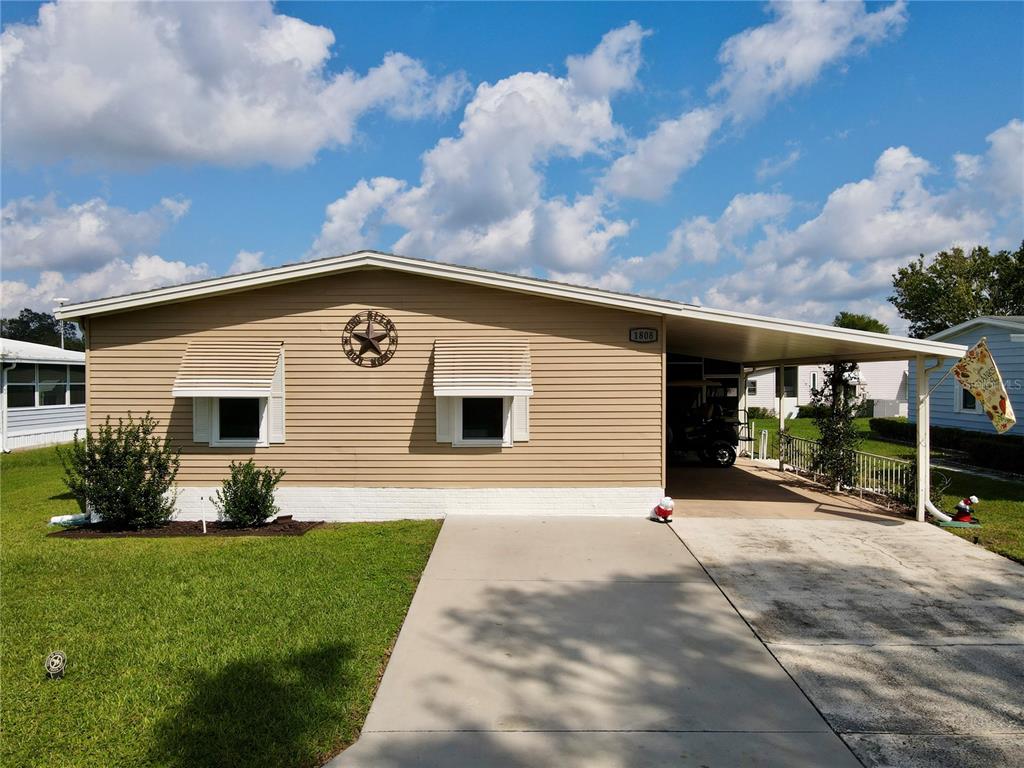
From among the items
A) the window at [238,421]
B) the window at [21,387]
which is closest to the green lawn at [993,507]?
the window at [238,421]

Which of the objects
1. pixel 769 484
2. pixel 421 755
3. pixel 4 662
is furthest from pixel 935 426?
pixel 4 662

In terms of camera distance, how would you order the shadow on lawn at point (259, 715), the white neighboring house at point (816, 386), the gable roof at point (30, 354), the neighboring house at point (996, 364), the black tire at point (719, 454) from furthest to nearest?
1. the white neighboring house at point (816, 386)
2. the gable roof at point (30, 354)
3. the neighboring house at point (996, 364)
4. the black tire at point (719, 454)
5. the shadow on lawn at point (259, 715)

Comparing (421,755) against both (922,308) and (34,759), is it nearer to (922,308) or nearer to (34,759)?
(34,759)

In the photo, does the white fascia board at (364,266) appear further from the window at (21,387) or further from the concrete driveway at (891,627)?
the window at (21,387)

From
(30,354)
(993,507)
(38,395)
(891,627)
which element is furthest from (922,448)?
(38,395)

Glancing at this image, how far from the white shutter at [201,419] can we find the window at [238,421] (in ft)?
0.32

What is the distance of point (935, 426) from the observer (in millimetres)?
18156

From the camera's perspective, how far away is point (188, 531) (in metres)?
8.27

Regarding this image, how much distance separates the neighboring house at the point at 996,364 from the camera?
14.8 metres

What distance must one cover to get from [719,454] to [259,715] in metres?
12.3

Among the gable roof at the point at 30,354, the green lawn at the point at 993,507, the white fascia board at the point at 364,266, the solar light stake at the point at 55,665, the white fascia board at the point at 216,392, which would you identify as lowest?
the green lawn at the point at 993,507

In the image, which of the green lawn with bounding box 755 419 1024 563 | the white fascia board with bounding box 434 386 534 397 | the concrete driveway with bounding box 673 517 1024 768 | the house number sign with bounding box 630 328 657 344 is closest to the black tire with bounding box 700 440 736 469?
the green lawn with bounding box 755 419 1024 563

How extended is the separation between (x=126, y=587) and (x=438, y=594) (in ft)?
9.52

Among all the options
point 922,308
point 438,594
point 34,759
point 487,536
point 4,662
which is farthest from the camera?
point 922,308
